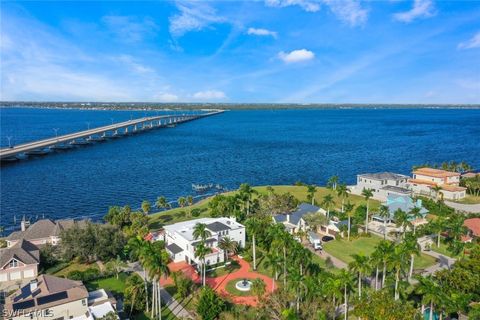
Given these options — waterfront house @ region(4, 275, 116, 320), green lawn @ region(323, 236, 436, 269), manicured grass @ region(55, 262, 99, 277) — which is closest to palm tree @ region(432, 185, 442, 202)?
green lawn @ region(323, 236, 436, 269)

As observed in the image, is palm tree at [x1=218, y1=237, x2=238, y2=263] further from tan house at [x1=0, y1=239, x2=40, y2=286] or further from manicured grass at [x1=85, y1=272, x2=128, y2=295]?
tan house at [x1=0, y1=239, x2=40, y2=286]

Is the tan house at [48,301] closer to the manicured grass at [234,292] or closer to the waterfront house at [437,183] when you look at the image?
the manicured grass at [234,292]

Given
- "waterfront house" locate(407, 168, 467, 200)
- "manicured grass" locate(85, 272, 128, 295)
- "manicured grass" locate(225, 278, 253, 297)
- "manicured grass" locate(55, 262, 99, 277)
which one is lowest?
"manicured grass" locate(55, 262, 99, 277)

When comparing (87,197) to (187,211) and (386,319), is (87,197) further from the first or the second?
(386,319)

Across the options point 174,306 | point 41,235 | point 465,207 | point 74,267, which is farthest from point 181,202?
point 465,207

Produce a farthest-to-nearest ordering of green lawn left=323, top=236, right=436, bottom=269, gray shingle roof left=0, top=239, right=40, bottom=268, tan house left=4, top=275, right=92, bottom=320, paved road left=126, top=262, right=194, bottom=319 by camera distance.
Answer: green lawn left=323, top=236, right=436, bottom=269
gray shingle roof left=0, top=239, right=40, bottom=268
paved road left=126, top=262, right=194, bottom=319
tan house left=4, top=275, right=92, bottom=320

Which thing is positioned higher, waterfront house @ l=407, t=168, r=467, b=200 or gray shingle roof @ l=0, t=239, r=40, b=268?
waterfront house @ l=407, t=168, r=467, b=200

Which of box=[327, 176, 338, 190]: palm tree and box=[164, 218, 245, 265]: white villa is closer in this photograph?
box=[164, 218, 245, 265]: white villa

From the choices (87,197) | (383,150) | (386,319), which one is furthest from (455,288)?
(383,150)
